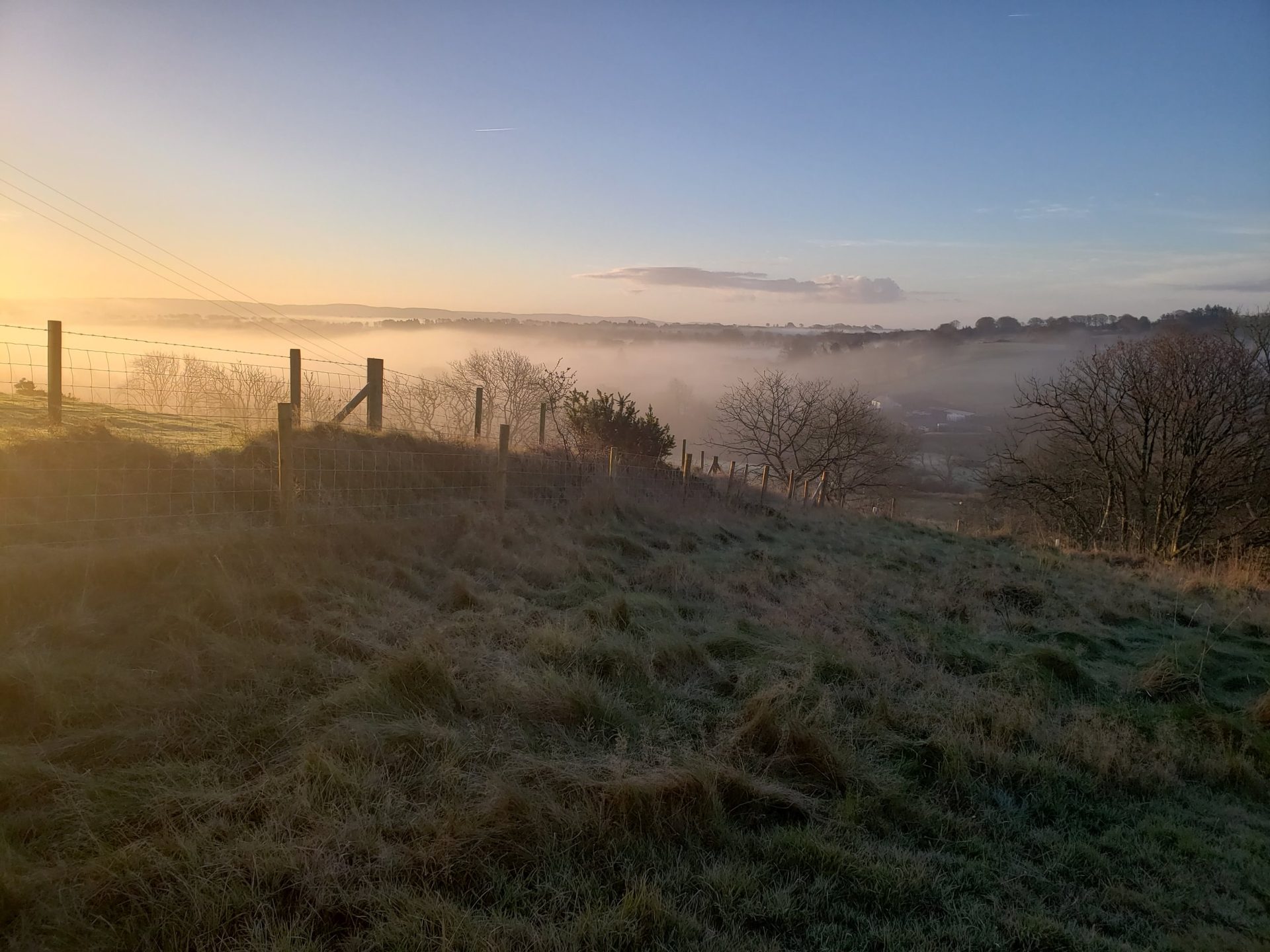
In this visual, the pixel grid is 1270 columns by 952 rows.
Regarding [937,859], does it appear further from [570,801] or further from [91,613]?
[91,613]

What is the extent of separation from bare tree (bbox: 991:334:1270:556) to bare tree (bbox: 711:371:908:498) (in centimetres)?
897

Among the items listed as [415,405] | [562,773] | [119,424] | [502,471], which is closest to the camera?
[562,773]

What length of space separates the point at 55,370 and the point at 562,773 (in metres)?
7.43

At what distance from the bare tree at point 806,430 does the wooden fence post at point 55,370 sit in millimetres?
31682

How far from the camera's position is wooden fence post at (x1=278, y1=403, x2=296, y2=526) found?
7082 millimetres

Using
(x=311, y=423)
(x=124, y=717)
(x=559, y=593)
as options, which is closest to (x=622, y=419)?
(x=311, y=423)

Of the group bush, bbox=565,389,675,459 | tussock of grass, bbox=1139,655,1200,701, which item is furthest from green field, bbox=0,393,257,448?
bush, bbox=565,389,675,459

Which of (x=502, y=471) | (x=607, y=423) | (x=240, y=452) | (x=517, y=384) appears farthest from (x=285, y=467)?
(x=517, y=384)

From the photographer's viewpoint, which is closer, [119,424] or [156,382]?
[119,424]

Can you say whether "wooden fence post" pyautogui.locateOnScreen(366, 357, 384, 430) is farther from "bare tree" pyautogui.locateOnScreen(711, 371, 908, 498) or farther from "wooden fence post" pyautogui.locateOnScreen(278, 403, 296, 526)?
"bare tree" pyautogui.locateOnScreen(711, 371, 908, 498)

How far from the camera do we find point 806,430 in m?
37.1

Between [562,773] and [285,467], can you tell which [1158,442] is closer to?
[285,467]

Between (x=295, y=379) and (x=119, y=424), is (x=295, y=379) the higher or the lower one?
the higher one

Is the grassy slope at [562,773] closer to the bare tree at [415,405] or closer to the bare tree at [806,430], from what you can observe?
the bare tree at [415,405]
